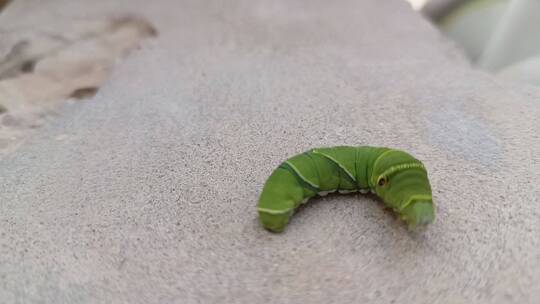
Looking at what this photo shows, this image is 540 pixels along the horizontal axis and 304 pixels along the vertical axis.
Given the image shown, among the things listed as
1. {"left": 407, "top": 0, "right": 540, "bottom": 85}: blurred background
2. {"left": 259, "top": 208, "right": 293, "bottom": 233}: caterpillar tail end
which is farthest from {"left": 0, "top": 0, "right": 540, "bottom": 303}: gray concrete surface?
{"left": 407, "top": 0, "right": 540, "bottom": 85}: blurred background

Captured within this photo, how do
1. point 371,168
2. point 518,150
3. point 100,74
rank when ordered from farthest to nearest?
point 100,74
point 518,150
point 371,168

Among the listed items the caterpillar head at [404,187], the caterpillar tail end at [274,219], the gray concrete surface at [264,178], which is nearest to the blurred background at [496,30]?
the gray concrete surface at [264,178]

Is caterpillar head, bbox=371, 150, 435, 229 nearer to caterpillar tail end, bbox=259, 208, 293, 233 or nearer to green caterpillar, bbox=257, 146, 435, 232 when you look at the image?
green caterpillar, bbox=257, 146, 435, 232

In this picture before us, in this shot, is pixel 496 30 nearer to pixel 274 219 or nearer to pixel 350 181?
pixel 350 181

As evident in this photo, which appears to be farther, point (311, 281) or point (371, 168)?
point (371, 168)

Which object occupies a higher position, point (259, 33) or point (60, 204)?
A: point (259, 33)

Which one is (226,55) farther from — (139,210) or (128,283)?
(128,283)

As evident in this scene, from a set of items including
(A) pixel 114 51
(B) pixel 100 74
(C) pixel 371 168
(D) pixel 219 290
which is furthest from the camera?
(A) pixel 114 51

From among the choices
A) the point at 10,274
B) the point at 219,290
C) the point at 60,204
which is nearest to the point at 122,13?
the point at 60,204
